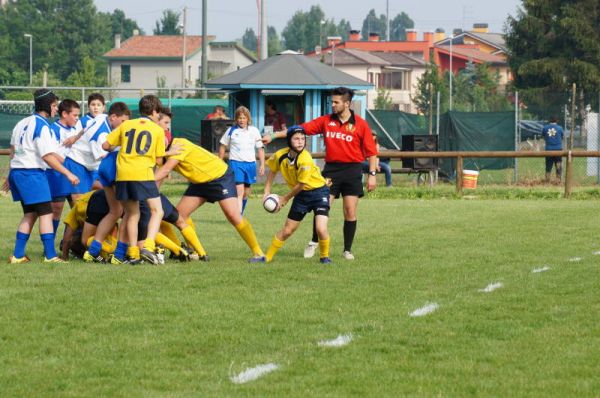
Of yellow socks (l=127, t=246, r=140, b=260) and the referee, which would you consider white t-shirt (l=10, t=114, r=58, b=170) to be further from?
the referee

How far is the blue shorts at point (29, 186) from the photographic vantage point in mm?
13172

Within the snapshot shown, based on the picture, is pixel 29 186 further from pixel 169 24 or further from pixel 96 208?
pixel 169 24

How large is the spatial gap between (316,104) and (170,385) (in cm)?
2354

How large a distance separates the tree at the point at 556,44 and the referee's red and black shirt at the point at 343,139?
44808 mm

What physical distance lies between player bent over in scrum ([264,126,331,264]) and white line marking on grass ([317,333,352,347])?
4.56 meters

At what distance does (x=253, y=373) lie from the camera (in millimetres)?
7617

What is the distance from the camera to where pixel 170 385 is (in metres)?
7.29

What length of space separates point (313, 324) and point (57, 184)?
19.0 feet

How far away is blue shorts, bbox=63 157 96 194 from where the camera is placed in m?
14.9

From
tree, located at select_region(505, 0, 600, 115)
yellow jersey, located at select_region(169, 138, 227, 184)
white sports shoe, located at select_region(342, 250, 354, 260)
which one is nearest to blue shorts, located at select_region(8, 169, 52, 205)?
yellow jersey, located at select_region(169, 138, 227, 184)

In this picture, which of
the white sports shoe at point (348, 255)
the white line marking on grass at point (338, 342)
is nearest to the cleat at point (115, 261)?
the white sports shoe at point (348, 255)

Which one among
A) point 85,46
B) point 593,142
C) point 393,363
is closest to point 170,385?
point 393,363

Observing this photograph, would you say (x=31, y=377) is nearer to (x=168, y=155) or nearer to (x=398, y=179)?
(x=168, y=155)

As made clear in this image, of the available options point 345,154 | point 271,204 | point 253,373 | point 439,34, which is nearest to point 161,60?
point 439,34
